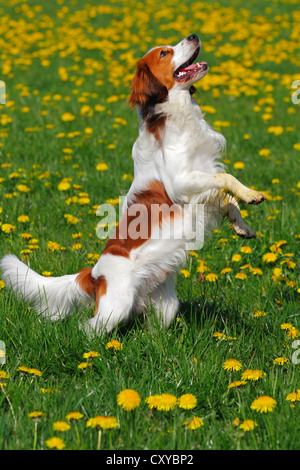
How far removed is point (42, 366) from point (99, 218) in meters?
2.05

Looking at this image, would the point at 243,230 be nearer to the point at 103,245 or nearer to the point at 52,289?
the point at 52,289

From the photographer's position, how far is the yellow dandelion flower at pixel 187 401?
243cm

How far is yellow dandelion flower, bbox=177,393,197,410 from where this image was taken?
2434mm

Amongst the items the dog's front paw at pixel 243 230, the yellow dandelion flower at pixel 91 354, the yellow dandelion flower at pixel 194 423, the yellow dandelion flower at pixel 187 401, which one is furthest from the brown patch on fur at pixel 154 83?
the yellow dandelion flower at pixel 194 423

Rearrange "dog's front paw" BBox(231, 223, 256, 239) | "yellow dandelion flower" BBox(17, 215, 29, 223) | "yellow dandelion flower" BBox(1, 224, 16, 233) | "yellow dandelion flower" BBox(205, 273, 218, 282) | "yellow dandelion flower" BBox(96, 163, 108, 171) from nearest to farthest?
"dog's front paw" BBox(231, 223, 256, 239), "yellow dandelion flower" BBox(205, 273, 218, 282), "yellow dandelion flower" BBox(1, 224, 16, 233), "yellow dandelion flower" BBox(17, 215, 29, 223), "yellow dandelion flower" BBox(96, 163, 108, 171)

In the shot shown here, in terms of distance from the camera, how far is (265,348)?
10.0 ft

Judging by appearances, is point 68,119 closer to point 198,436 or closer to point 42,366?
point 42,366

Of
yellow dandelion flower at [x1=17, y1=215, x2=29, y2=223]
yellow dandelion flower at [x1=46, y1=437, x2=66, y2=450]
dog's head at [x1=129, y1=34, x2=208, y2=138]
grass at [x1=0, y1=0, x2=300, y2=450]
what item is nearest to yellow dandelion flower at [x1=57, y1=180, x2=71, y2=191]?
grass at [x1=0, y1=0, x2=300, y2=450]

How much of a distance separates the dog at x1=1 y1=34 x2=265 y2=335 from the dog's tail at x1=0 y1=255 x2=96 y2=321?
6 centimetres

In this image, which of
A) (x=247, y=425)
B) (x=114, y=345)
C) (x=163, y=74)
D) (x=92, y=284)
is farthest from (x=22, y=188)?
(x=247, y=425)

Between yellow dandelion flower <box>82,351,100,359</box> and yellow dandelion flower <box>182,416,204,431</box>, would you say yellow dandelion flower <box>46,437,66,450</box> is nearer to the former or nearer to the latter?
yellow dandelion flower <box>182,416,204,431</box>

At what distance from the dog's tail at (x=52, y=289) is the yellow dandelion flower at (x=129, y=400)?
41.0 inches

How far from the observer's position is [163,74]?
3209 mm

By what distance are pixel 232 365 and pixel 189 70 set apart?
1549 millimetres
